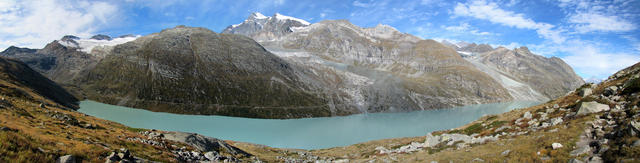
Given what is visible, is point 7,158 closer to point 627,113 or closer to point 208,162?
point 208,162

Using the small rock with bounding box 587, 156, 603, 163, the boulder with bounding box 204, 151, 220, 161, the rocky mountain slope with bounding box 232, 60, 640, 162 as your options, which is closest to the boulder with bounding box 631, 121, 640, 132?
the rocky mountain slope with bounding box 232, 60, 640, 162

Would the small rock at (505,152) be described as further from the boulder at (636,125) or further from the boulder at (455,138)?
the boulder at (455,138)

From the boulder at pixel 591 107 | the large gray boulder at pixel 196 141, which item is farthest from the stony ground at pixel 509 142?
the large gray boulder at pixel 196 141

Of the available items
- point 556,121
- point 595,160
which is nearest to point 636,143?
point 595,160

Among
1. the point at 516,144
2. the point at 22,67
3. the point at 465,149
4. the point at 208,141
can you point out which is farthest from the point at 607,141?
the point at 22,67

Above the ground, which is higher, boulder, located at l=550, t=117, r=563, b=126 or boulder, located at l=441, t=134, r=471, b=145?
boulder, located at l=550, t=117, r=563, b=126

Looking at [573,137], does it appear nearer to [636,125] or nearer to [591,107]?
[636,125]

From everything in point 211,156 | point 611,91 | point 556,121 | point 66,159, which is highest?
point 611,91

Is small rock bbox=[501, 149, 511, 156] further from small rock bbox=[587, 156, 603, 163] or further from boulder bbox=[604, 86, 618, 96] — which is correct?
boulder bbox=[604, 86, 618, 96]

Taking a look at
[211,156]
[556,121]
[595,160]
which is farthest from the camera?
[211,156]
